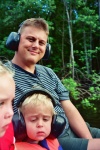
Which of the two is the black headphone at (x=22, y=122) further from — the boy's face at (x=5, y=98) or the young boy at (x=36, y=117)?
the boy's face at (x=5, y=98)

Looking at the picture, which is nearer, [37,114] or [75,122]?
[37,114]

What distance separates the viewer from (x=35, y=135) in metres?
1.29

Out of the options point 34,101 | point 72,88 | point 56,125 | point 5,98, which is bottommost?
point 72,88

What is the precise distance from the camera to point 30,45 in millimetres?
1747

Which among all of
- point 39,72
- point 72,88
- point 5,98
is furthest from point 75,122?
point 72,88

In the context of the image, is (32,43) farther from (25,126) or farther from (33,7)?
(33,7)

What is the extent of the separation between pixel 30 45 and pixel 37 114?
588 millimetres

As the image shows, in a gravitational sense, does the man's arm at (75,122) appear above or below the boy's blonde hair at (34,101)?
below

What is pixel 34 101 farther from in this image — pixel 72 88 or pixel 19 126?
pixel 72 88

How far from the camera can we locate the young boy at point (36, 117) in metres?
1.28

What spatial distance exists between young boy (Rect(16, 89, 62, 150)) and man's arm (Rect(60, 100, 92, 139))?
482mm

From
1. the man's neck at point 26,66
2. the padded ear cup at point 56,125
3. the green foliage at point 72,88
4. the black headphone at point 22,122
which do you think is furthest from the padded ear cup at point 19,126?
the green foliage at point 72,88

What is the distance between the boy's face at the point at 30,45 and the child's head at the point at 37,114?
0.47 meters

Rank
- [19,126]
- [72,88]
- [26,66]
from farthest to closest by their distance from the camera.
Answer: [72,88]
[26,66]
[19,126]
